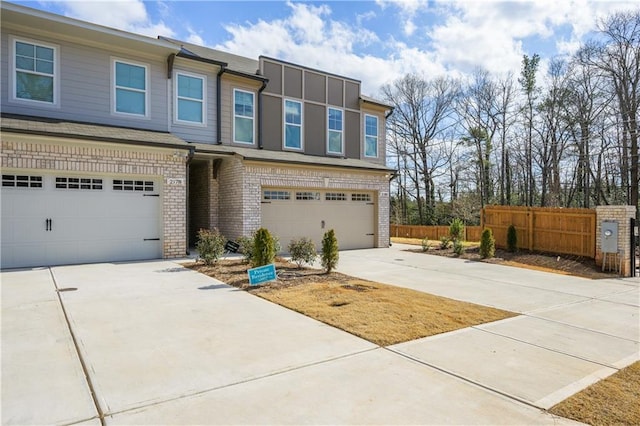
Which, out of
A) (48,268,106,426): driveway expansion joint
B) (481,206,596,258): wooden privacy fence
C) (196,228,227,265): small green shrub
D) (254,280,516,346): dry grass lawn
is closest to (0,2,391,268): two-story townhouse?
(196,228,227,265): small green shrub

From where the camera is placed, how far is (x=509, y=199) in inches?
1181

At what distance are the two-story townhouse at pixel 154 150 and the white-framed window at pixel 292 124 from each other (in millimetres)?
44

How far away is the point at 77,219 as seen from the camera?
10.0 meters

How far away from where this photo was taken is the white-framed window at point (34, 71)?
10.4 m

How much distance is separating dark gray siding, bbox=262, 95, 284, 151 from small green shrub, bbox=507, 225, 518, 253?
9.41m

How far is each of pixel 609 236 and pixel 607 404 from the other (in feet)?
34.1

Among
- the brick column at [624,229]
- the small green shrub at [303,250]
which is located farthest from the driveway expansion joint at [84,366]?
the brick column at [624,229]

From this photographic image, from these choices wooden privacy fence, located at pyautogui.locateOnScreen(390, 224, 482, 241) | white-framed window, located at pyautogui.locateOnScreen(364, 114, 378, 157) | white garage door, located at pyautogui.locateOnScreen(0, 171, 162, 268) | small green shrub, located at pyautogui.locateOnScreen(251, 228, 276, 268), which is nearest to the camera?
small green shrub, located at pyautogui.locateOnScreen(251, 228, 276, 268)

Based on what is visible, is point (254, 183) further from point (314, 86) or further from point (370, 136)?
point (370, 136)

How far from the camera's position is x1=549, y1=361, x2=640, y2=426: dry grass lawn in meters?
2.96

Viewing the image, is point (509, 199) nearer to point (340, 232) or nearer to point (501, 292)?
point (340, 232)

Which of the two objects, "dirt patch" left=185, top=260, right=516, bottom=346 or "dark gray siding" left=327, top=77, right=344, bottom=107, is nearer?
"dirt patch" left=185, top=260, right=516, bottom=346

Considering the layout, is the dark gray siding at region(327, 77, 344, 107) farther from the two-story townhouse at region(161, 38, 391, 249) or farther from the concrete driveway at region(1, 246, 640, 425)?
the concrete driveway at region(1, 246, 640, 425)

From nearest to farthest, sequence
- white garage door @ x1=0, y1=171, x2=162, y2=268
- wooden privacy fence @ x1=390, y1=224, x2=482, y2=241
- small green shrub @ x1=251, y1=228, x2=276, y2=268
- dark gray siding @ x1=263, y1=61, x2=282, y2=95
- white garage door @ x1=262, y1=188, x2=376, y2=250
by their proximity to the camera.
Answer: small green shrub @ x1=251, y1=228, x2=276, y2=268 → white garage door @ x1=0, y1=171, x2=162, y2=268 → white garage door @ x1=262, y1=188, x2=376, y2=250 → dark gray siding @ x1=263, y1=61, x2=282, y2=95 → wooden privacy fence @ x1=390, y1=224, x2=482, y2=241
